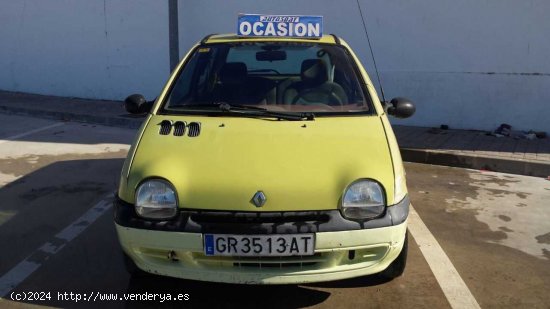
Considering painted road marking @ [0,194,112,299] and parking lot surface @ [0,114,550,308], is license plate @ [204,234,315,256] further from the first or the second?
painted road marking @ [0,194,112,299]

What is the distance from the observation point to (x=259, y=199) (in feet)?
8.35

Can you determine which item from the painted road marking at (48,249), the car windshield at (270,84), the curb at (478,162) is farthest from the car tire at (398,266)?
the curb at (478,162)

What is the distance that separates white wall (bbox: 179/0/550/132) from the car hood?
206 inches

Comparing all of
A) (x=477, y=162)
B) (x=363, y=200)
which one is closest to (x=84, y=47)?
(x=477, y=162)

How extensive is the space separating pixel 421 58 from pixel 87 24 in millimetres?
7123

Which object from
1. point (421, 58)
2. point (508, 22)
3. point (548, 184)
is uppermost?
point (508, 22)

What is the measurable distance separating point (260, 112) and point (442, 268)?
166 cm

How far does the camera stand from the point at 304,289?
3111 mm

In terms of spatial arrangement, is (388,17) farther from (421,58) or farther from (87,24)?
(87,24)

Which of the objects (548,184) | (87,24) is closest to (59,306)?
(548,184)

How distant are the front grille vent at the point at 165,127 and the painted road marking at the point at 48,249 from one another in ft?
4.49

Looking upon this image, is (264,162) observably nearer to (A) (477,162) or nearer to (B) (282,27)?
(B) (282,27)

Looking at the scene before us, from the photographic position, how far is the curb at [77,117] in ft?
29.1

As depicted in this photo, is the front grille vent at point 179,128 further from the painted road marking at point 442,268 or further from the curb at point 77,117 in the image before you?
the curb at point 77,117
